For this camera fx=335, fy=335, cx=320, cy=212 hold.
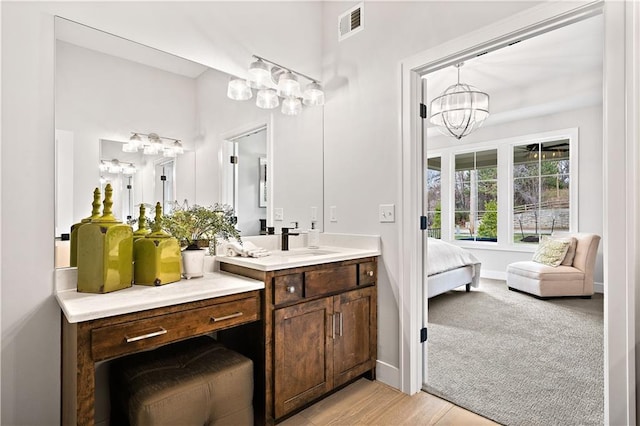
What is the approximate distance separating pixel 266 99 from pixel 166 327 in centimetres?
169

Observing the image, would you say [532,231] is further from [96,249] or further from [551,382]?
[96,249]

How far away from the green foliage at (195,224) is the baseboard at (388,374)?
1313 mm

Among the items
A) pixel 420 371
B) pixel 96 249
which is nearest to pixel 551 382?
pixel 420 371

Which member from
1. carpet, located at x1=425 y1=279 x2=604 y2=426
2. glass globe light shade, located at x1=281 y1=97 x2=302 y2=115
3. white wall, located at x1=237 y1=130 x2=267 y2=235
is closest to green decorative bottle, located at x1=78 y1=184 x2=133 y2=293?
white wall, located at x1=237 y1=130 x2=267 y2=235

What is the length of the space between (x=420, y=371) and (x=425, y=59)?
79.5 inches

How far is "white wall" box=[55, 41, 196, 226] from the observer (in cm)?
165

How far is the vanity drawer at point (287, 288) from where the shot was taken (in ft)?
5.84

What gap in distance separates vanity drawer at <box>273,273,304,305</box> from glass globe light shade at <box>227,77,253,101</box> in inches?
50.6

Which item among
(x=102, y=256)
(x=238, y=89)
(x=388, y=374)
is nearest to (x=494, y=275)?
(x=388, y=374)

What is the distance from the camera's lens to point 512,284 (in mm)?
4863

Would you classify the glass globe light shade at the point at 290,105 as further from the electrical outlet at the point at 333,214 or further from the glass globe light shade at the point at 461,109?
the glass globe light shade at the point at 461,109

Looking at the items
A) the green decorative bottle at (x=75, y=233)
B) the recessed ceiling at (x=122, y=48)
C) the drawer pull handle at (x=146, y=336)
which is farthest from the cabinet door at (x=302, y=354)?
the recessed ceiling at (x=122, y=48)

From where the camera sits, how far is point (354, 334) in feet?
7.18

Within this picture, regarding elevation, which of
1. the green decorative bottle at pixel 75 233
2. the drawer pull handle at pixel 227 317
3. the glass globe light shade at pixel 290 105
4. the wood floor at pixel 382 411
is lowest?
the wood floor at pixel 382 411
